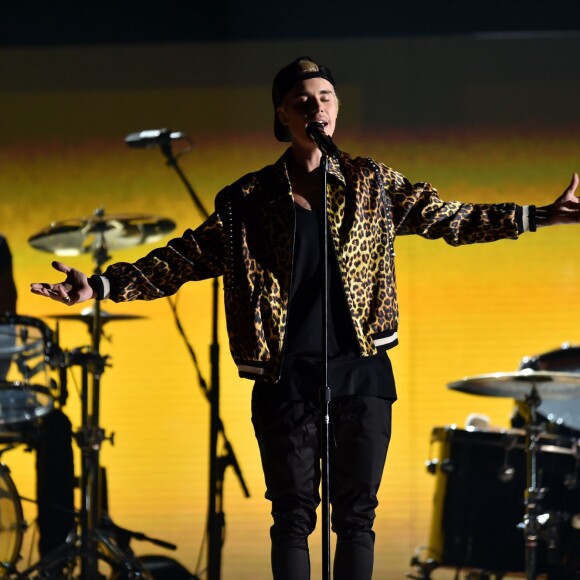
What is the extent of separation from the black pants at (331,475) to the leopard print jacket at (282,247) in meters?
0.12

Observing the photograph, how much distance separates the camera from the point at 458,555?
4.13 meters

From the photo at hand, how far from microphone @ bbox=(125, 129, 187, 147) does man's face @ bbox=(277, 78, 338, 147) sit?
1.86 m

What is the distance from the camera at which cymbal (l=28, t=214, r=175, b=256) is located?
420 cm

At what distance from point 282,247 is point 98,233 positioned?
197 centimetres

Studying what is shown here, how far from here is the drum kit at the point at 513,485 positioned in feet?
13.1

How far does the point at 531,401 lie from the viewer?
400 cm

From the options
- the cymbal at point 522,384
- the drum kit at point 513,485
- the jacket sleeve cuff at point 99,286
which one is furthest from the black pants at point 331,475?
the drum kit at point 513,485

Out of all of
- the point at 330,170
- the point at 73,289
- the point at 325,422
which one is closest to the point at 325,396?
the point at 325,422

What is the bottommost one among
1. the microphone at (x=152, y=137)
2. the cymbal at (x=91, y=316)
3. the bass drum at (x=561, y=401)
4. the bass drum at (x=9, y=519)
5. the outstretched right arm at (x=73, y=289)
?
the bass drum at (x=9, y=519)

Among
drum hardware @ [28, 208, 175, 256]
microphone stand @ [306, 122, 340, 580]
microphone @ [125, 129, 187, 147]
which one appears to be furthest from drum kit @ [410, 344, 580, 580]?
microphone stand @ [306, 122, 340, 580]

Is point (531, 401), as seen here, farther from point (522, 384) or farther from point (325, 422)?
point (325, 422)

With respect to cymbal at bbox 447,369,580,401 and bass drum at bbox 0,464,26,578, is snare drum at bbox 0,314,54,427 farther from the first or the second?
cymbal at bbox 447,369,580,401

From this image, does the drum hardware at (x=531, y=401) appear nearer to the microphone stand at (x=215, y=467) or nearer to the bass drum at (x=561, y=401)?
the bass drum at (x=561, y=401)

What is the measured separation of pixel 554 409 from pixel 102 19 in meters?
2.38
